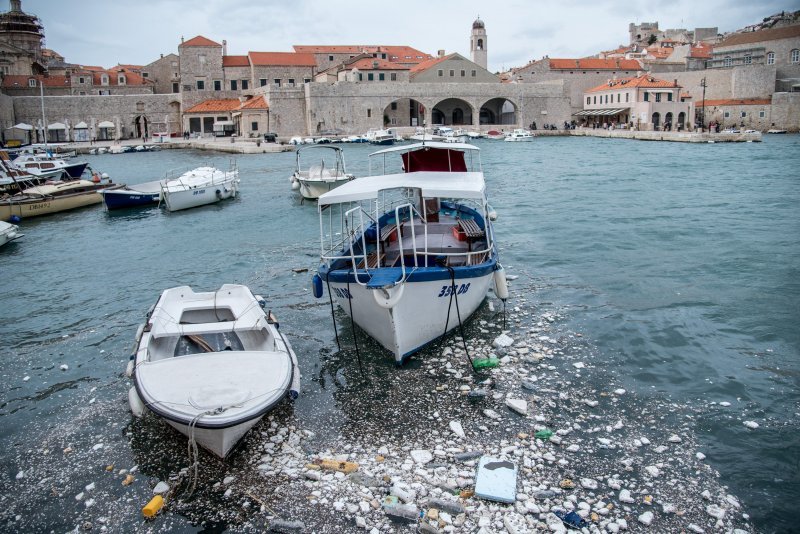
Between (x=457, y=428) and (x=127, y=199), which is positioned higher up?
(x=127, y=199)

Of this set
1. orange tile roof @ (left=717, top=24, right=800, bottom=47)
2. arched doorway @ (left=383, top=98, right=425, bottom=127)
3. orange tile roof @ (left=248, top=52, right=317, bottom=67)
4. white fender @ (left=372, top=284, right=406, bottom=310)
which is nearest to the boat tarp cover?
white fender @ (left=372, top=284, right=406, bottom=310)

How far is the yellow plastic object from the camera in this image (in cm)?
484

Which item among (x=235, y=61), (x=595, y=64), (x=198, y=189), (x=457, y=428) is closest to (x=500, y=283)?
(x=457, y=428)

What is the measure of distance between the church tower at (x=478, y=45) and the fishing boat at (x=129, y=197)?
47.1 m

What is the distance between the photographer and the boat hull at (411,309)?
23.3ft

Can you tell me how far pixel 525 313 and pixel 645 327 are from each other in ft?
5.27

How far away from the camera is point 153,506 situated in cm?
489

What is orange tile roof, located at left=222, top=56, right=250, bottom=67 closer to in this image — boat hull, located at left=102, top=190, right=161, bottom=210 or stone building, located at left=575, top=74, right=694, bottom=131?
stone building, located at left=575, top=74, right=694, bottom=131

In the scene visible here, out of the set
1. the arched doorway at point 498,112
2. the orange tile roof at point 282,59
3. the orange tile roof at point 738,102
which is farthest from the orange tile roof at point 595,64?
the orange tile roof at point 282,59

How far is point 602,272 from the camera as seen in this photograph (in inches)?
438

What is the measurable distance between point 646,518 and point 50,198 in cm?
2087

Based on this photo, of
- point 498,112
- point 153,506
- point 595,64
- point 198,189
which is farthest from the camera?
point 595,64

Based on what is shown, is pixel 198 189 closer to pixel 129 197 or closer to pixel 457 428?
pixel 129 197

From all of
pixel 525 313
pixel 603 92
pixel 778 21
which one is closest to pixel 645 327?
pixel 525 313
